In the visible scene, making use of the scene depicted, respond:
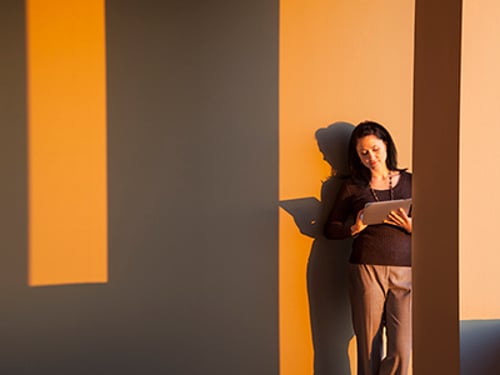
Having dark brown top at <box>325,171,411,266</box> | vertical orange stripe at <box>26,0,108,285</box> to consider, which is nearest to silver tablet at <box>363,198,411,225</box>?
dark brown top at <box>325,171,411,266</box>

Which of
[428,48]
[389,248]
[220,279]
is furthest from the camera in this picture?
[220,279]

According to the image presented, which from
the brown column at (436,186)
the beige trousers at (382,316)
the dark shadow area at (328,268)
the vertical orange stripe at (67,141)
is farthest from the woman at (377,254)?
the brown column at (436,186)

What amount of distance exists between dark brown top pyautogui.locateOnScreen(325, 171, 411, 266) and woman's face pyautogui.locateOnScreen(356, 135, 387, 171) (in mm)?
128

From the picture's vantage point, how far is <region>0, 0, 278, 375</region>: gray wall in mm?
3004

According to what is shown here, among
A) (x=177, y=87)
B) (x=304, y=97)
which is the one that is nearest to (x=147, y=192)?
(x=177, y=87)

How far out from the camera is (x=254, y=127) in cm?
318

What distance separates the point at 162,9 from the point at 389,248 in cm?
172

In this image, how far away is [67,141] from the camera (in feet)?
9.99

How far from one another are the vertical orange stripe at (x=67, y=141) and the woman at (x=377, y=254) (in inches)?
50.0

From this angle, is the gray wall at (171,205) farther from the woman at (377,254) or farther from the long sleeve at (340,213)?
the woman at (377,254)

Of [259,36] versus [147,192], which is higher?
[259,36]

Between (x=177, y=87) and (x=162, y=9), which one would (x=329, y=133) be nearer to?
(x=177, y=87)

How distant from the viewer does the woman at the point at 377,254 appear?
9.60 ft

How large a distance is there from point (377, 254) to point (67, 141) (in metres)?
1.71
